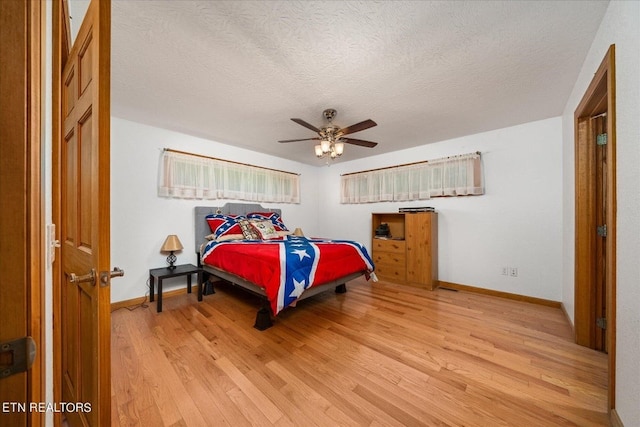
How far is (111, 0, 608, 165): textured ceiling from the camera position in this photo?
1.43 metres

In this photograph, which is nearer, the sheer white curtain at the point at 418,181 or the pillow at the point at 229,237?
the pillow at the point at 229,237

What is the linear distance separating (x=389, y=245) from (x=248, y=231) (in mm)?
2373

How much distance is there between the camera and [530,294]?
3033 millimetres

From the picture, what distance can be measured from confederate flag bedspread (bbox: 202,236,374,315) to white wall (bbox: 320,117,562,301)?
1637 mm

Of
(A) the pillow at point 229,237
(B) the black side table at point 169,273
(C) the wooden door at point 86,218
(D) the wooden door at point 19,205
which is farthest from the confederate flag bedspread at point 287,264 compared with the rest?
(D) the wooden door at point 19,205

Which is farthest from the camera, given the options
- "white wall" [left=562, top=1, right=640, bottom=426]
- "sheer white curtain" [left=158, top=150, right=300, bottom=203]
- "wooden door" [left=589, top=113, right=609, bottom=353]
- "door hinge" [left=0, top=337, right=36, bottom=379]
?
"sheer white curtain" [left=158, top=150, right=300, bottom=203]

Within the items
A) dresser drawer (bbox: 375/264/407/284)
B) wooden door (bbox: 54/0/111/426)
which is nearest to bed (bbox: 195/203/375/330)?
dresser drawer (bbox: 375/264/407/284)

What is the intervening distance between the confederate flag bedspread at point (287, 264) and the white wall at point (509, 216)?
1637mm

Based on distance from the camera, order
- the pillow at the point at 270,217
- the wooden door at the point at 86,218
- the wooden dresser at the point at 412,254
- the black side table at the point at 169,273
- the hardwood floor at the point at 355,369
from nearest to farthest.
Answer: the wooden door at the point at 86,218, the hardwood floor at the point at 355,369, the black side table at the point at 169,273, the wooden dresser at the point at 412,254, the pillow at the point at 270,217

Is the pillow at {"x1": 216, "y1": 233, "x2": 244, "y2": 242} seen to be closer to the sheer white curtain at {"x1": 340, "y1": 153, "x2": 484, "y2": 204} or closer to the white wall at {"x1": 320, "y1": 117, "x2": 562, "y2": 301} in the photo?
the sheer white curtain at {"x1": 340, "y1": 153, "x2": 484, "y2": 204}

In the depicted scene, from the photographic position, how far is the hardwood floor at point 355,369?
133cm

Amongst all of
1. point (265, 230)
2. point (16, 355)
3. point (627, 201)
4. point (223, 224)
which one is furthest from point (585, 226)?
point (223, 224)

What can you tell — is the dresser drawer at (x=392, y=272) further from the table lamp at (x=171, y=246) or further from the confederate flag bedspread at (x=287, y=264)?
the table lamp at (x=171, y=246)

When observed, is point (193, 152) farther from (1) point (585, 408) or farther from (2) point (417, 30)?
(1) point (585, 408)
